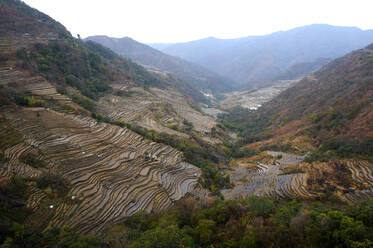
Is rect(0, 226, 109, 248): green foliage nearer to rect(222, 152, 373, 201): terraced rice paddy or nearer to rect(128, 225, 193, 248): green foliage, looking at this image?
rect(128, 225, 193, 248): green foliage

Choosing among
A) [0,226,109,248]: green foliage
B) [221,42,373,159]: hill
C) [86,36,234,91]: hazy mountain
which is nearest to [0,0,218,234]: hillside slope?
[0,226,109,248]: green foliage

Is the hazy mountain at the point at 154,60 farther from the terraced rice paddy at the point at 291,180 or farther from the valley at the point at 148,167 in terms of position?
the terraced rice paddy at the point at 291,180

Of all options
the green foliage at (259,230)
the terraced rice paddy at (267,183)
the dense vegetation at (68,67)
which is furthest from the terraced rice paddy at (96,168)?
the dense vegetation at (68,67)

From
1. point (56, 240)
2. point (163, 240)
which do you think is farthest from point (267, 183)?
point (56, 240)

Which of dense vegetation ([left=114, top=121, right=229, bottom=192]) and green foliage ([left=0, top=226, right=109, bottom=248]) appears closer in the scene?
green foliage ([left=0, top=226, right=109, bottom=248])

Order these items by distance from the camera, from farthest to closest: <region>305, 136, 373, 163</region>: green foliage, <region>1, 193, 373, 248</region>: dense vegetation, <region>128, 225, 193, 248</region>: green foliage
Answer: <region>305, 136, 373, 163</region>: green foliage, <region>128, 225, 193, 248</region>: green foliage, <region>1, 193, 373, 248</region>: dense vegetation

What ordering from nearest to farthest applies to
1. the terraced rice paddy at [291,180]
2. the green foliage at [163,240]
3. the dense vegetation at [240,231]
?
the dense vegetation at [240,231]
the green foliage at [163,240]
the terraced rice paddy at [291,180]

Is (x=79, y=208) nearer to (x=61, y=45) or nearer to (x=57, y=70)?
(x=57, y=70)

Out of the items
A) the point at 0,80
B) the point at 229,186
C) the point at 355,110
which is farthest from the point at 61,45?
the point at 355,110
